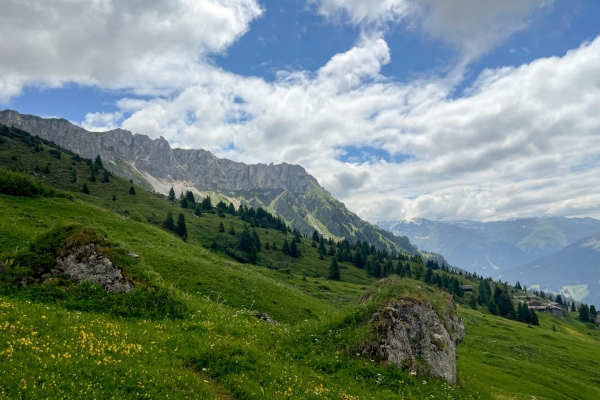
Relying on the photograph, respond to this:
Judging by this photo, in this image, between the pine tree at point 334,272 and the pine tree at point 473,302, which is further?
the pine tree at point 473,302

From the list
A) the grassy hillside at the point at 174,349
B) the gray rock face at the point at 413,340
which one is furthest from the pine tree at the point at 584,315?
the gray rock face at the point at 413,340

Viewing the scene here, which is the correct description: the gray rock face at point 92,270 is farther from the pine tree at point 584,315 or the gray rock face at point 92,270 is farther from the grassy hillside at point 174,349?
the pine tree at point 584,315

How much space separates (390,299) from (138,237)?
39.7 metres

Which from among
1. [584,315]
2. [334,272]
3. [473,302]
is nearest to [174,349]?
[334,272]

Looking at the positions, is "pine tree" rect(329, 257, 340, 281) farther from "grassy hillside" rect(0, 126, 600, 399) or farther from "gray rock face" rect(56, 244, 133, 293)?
"gray rock face" rect(56, 244, 133, 293)

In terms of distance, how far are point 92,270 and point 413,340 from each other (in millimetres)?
19756

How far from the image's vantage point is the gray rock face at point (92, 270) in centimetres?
1977

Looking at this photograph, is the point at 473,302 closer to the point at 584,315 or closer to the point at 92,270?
the point at 584,315

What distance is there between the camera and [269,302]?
40.1m

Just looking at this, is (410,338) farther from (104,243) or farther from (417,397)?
(104,243)

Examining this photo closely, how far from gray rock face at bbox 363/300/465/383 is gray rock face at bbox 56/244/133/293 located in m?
14.9

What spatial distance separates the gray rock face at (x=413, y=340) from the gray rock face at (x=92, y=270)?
14921mm

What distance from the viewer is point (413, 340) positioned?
65.1 ft

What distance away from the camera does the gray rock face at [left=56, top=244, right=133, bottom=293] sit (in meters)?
19.8
